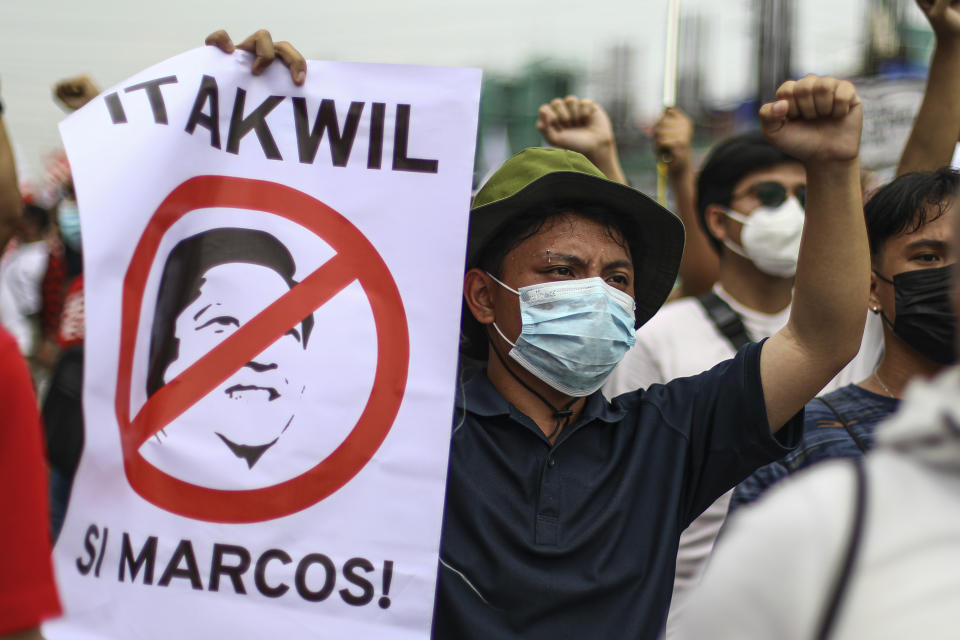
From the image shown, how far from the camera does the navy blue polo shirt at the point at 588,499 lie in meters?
2.11

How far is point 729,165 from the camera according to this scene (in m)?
3.99

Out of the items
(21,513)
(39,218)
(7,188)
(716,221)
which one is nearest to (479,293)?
(7,188)

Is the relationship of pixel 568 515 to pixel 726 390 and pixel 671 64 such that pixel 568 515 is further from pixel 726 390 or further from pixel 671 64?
pixel 671 64

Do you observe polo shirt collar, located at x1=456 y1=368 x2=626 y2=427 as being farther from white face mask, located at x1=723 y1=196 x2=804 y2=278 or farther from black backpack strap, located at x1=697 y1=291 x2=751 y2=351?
white face mask, located at x1=723 y1=196 x2=804 y2=278

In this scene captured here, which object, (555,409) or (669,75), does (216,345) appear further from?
(669,75)

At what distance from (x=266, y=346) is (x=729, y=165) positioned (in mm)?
2348

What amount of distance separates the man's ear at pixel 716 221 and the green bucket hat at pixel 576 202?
133cm

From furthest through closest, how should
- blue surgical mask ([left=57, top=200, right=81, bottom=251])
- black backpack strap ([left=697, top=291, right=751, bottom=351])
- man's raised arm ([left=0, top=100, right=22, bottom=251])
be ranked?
blue surgical mask ([left=57, top=200, right=81, bottom=251]), black backpack strap ([left=697, top=291, right=751, bottom=351]), man's raised arm ([left=0, top=100, right=22, bottom=251])

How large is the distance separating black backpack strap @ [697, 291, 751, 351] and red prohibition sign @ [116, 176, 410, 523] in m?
1.59

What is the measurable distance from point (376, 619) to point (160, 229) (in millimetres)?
1053

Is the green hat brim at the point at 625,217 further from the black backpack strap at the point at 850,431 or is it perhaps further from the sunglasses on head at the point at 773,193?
the sunglasses on head at the point at 773,193

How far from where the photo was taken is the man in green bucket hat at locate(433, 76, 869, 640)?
2.14 metres

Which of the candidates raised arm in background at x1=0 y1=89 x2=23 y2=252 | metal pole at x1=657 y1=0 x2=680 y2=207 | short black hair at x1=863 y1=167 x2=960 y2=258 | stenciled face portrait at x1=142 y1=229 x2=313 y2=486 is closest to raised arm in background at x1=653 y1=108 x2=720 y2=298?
metal pole at x1=657 y1=0 x2=680 y2=207

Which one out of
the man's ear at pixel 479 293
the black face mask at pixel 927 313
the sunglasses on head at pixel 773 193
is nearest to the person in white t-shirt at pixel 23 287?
the sunglasses on head at pixel 773 193
